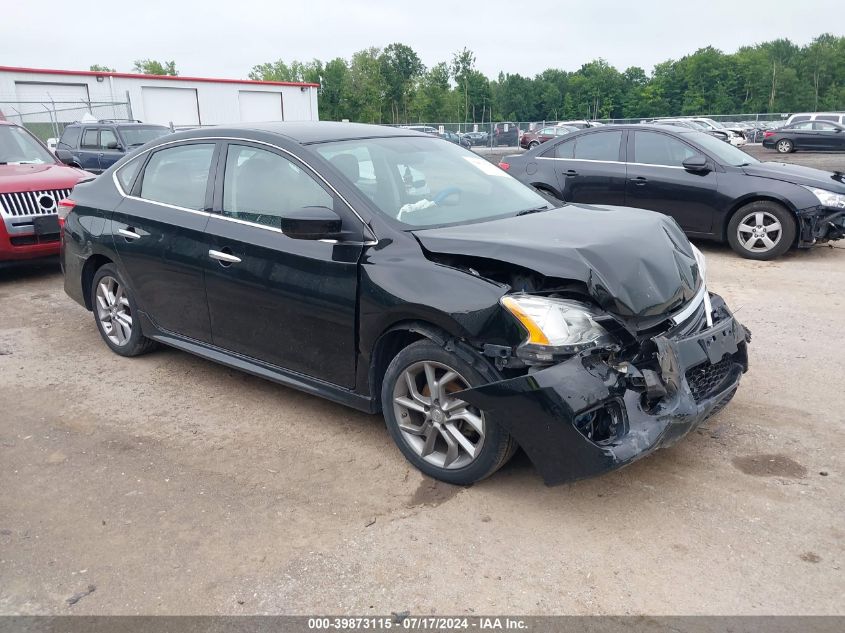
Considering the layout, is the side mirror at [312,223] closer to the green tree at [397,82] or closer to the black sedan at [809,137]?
the black sedan at [809,137]

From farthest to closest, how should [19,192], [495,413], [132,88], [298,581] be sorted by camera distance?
[132,88]
[19,192]
[495,413]
[298,581]

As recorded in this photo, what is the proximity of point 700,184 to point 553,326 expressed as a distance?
6.50m

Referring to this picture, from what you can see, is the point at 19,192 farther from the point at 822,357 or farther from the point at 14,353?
the point at 822,357

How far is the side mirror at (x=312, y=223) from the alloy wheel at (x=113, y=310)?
87.5 inches

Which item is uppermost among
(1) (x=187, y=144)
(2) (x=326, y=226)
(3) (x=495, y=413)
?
(1) (x=187, y=144)

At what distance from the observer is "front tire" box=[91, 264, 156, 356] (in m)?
5.33

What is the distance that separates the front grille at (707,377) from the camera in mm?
3375

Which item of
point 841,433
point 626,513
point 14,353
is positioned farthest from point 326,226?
point 14,353

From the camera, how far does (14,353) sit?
18.9ft

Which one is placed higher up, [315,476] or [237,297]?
[237,297]

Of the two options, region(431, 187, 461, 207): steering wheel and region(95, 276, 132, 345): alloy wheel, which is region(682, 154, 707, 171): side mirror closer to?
region(431, 187, 461, 207): steering wheel

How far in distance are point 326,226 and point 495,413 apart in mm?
1309

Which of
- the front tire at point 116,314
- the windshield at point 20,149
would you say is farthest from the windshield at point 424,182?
A: the windshield at point 20,149

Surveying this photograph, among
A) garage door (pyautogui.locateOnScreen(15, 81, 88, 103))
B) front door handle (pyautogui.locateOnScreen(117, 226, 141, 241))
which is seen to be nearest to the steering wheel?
front door handle (pyautogui.locateOnScreen(117, 226, 141, 241))
